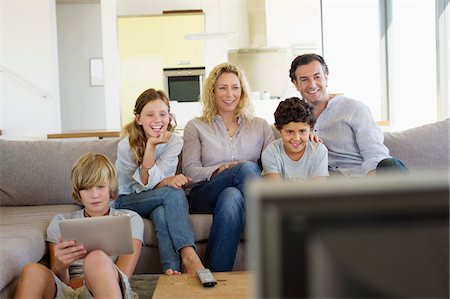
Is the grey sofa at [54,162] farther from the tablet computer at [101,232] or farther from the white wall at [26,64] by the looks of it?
the white wall at [26,64]

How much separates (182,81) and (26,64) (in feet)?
6.85

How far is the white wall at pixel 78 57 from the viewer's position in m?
9.02

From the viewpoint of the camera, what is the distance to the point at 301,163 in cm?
262

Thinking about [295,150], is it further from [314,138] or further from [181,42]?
[181,42]

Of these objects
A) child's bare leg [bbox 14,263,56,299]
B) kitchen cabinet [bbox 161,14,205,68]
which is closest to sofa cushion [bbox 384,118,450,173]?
child's bare leg [bbox 14,263,56,299]

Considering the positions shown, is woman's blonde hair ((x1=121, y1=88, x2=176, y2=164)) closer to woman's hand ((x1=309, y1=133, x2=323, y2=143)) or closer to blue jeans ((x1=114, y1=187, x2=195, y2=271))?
blue jeans ((x1=114, y1=187, x2=195, y2=271))

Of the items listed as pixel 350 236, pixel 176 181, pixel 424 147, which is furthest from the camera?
pixel 424 147

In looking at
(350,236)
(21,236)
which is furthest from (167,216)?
(350,236)

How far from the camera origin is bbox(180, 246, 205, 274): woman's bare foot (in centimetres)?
228

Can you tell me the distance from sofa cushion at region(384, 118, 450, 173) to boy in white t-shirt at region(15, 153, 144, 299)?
135 cm

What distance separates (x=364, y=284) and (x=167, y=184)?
91.7 inches

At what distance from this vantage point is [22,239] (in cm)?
214

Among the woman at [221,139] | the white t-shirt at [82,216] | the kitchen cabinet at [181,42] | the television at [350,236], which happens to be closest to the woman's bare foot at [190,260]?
the white t-shirt at [82,216]

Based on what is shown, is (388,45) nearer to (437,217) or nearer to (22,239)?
(22,239)
